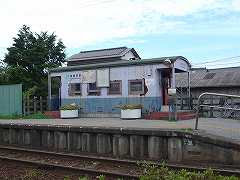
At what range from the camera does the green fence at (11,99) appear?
25.5 meters

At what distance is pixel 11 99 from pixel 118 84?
7830mm

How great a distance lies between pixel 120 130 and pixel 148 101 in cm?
803

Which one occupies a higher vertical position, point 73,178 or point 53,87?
point 53,87

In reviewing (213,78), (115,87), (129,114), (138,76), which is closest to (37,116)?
(115,87)

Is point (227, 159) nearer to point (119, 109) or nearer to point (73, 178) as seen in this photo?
point (73, 178)

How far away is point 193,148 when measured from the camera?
446 inches

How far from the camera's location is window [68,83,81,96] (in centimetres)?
2338

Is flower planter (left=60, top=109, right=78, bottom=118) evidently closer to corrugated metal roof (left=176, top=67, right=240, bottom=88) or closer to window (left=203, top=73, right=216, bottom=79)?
corrugated metal roof (left=176, top=67, right=240, bottom=88)

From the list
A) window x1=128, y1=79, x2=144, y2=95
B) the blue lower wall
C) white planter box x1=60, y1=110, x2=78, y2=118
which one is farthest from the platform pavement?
white planter box x1=60, y1=110, x2=78, y2=118

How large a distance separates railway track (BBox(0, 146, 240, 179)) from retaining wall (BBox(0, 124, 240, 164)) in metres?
0.42

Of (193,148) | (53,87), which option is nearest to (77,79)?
(53,87)

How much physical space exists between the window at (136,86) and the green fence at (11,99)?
743 cm

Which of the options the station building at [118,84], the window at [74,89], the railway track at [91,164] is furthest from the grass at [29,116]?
the railway track at [91,164]

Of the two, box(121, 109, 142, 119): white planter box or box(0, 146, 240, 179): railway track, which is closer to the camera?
box(0, 146, 240, 179): railway track
